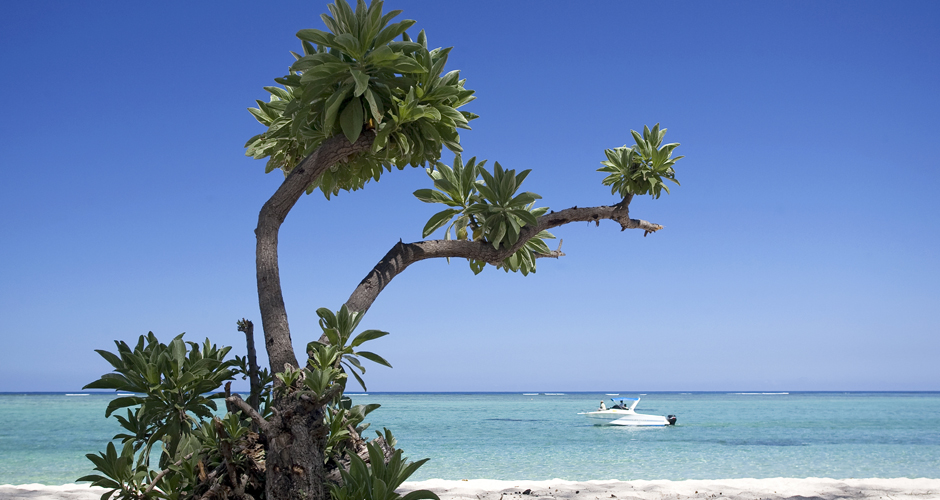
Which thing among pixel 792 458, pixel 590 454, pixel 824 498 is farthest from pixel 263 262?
pixel 792 458

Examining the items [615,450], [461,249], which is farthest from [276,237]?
[615,450]

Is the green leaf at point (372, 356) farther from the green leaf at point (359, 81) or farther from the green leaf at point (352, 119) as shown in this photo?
the green leaf at point (359, 81)

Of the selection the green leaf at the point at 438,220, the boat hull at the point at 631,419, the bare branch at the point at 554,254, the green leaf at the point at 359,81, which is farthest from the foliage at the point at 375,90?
→ the boat hull at the point at 631,419

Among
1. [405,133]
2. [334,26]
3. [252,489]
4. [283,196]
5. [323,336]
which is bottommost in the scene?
[252,489]

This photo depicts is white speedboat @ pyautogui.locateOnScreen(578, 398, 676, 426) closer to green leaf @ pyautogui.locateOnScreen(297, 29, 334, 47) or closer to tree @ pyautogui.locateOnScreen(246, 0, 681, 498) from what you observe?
tree @ pyautogui.locateOnScreen(246, 0, 681, 498)

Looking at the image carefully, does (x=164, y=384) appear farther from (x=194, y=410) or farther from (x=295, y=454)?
(x=295, y=454)

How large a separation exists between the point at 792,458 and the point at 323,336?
1340cm

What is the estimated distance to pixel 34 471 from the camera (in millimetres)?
10320

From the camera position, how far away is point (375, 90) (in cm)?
254

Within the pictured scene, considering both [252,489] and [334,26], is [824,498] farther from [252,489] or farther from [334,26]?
[334,26]

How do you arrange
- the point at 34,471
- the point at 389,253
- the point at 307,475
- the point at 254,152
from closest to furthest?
1. the point at 307,475
2. the point at 389,253
3. the point at 254,152
4. the point at 34,471

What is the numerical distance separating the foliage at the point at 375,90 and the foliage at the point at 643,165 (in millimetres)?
995

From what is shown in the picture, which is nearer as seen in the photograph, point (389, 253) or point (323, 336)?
point (323, 336)

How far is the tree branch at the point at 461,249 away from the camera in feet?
8.96
